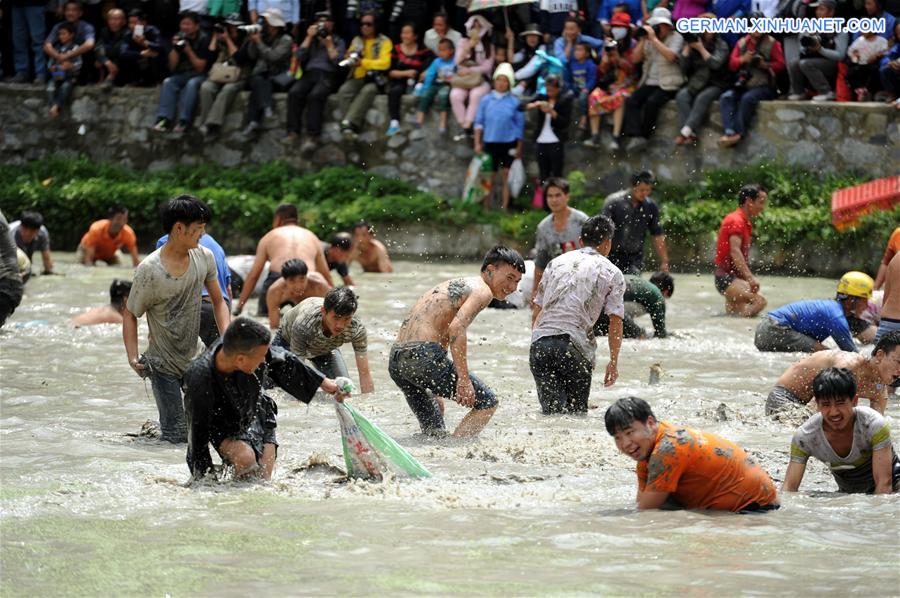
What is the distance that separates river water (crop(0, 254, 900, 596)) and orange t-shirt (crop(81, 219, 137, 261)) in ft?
22.6

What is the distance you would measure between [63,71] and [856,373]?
14309mm

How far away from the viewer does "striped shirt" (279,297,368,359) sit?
877cm

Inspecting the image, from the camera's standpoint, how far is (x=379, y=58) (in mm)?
17734

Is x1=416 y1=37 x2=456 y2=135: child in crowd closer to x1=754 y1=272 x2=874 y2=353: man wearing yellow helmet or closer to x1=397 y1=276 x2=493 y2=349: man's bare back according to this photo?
x1=754 y1=272 x2=874 y2=353: man wearing yellow helmet

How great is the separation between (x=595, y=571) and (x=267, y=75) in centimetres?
1388

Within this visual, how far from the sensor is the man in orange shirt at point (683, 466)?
594 cm

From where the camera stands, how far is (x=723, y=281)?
13195mm

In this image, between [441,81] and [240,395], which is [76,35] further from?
[240,395]

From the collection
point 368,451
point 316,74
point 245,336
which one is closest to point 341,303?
point 368,451

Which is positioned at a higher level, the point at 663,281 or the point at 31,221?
the point at 31,221

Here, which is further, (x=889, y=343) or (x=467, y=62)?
(x=467, y=62)

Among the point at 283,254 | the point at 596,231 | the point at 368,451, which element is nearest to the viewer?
the point at 368,451

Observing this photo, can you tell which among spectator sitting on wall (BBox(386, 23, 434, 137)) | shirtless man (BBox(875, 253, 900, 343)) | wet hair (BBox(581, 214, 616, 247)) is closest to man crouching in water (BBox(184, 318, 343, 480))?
wet hair (BBox(581, 214, 616, 247))

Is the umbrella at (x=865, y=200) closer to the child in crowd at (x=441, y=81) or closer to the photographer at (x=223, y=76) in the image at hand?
the child in crowd at (x=441, y=81)
